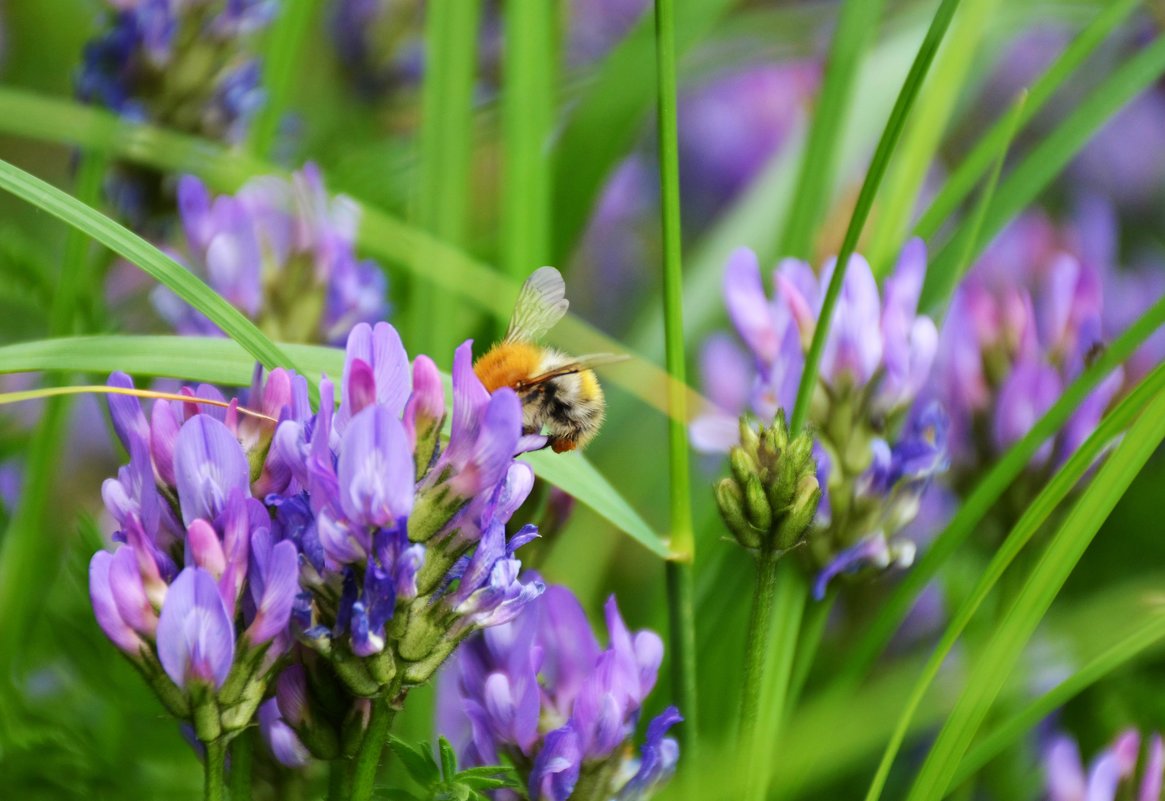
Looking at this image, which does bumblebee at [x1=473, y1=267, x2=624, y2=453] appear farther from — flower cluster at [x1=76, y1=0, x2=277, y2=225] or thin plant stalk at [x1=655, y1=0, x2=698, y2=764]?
flower cluster at [x1=76, y1=0, x2=277, y2=225]

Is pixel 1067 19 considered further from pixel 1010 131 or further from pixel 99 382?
pixel 99 382

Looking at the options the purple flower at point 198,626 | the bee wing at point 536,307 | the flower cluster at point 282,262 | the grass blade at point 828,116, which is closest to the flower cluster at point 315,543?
the purple flower at point 198,626

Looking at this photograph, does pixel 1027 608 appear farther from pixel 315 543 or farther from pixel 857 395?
pixel 315 543

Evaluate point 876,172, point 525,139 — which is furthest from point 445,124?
point 876,172

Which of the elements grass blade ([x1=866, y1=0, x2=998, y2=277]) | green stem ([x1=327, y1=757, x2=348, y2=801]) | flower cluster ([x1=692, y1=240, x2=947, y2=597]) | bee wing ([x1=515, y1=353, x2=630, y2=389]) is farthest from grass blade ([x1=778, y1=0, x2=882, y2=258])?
green stem ([x1=327, y1=757, x2=348, y2=801])

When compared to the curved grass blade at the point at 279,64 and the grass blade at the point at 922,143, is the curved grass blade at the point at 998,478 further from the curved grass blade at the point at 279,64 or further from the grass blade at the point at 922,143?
the curved grass blade at the point at 279,64
